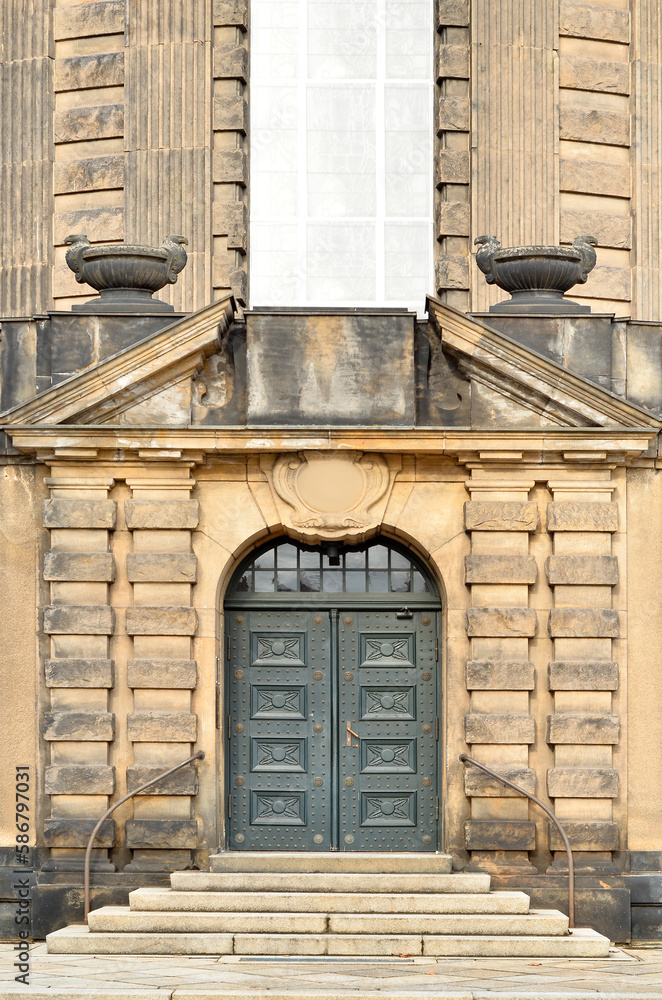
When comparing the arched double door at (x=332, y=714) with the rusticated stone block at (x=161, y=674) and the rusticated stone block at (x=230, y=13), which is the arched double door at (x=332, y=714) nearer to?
the rusticated stone block at (x=161, y=674)

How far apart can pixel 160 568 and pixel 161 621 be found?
1.66ft

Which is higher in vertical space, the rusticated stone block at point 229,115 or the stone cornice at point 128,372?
the rusticated stone block at point 229,115

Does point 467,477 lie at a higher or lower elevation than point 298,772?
higher

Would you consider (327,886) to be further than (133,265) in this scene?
No

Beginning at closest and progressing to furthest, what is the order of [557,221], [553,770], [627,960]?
[627,960], [553,770], [557,221]

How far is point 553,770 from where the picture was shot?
48.1 feet

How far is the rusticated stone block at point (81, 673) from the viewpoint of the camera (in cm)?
1477

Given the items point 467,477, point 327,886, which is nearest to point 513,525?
point 467,477

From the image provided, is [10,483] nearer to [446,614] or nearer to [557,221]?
[446,614]

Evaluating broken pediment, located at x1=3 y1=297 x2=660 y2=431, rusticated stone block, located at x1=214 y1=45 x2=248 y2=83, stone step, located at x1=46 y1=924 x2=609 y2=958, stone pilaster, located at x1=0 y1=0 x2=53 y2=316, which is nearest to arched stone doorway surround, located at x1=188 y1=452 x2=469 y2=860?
broken pediment, located at x1=3 y1=297 x2=660 y2=431

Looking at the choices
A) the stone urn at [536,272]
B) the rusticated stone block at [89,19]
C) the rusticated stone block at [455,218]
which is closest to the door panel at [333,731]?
the stone urn at [536,272]

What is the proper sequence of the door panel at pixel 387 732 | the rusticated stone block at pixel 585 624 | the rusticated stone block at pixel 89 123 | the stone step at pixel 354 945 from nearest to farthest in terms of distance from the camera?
the stone step at pixel 354 945, the rusticated stone block at pixel 585 624, the door panel at pixel 387 732, the rusticated stone block at pixel 89 123

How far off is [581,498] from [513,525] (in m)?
0.71

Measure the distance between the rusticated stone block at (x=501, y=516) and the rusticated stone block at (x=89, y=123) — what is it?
7.16 metres
